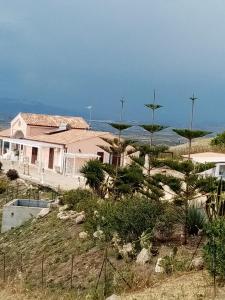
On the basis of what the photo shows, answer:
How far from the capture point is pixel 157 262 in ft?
39.0

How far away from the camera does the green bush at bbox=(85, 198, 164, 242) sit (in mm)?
13773

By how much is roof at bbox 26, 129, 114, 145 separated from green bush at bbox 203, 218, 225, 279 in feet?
113

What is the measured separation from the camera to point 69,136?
46.5 metres

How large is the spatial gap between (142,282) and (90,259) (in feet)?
10.9

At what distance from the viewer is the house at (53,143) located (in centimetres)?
4325

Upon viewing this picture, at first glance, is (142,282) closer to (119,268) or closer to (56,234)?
(119,268)

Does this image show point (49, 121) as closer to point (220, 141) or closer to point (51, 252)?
point (220, 141)

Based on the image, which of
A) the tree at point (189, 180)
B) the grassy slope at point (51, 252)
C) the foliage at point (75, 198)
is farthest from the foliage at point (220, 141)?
the tree at point (189, 180)

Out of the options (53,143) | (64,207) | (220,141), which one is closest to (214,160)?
(220,141)

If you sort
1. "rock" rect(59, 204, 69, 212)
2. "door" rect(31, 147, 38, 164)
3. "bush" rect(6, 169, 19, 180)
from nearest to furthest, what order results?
1. "rock" rect(59, 204, 69, 212)
2. "bush" rect(6, 169, 19, 180)
3. "door" rect(31, 147, 38, 164)

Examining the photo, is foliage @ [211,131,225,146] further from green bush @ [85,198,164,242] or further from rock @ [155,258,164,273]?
rock @ [155,258,164,273]

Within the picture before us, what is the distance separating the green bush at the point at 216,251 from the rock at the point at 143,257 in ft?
7.58

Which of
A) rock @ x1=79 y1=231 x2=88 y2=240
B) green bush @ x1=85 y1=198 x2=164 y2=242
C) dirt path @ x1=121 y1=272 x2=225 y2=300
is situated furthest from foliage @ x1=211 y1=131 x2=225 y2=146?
dirt path @ x1=121 y1=272 x2=225 y2=300

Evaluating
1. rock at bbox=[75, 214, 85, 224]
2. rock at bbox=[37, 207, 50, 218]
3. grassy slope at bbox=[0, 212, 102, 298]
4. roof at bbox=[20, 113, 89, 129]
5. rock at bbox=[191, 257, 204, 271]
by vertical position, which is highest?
roof at bbox=[20, 113, 89, 129]
